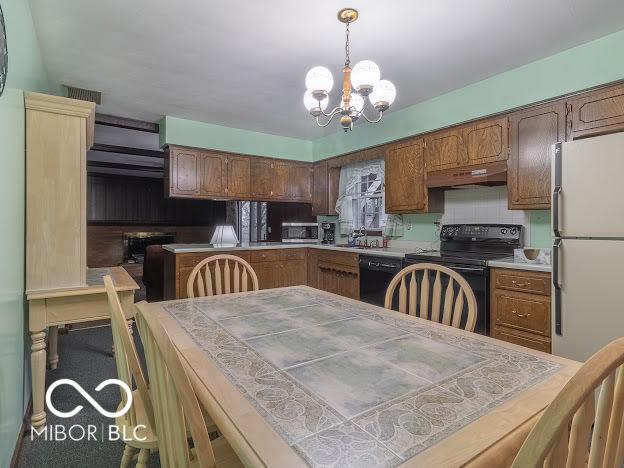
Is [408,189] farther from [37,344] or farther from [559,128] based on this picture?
[37,344]

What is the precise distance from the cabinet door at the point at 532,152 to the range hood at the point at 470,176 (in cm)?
7

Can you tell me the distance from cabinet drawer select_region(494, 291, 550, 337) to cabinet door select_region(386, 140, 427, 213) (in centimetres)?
126

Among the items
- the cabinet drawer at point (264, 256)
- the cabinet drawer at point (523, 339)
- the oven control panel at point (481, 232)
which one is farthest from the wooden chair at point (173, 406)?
the cabinet drawer at point (264, 256)

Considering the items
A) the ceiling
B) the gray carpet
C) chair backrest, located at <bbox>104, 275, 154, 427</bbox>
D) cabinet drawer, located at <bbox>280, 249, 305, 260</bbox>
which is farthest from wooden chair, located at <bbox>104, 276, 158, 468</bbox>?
cabinet drawer, located at <bbox>280, 249, 305, 260</bbox>

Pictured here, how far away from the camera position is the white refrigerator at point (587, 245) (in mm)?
1927

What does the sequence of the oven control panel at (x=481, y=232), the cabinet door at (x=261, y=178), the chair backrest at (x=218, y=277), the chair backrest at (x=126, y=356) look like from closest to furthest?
the chair backrest at (x=126, y=356), the chair backrest at (x=218, y=277), the oven control panel at (x=481, y=232), the cabinet door at (x=261, y=178)

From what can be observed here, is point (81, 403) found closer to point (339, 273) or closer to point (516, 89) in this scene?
point (339, 273)

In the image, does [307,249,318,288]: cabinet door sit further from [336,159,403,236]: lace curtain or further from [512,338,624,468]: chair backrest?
[512,338,624,468]: chair backrest

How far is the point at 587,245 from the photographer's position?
2.03 m

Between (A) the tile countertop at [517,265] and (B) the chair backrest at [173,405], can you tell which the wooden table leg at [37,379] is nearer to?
(B) the chair backrest at [173,405]

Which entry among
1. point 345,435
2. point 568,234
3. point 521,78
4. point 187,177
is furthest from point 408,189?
point 345,435

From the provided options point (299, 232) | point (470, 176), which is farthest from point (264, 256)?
point (470, 176)

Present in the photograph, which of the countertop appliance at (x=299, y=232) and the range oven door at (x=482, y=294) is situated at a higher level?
the countertop appliance at (x=299, y=232)

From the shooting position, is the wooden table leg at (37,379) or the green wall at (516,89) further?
the green wall at (516,89)
